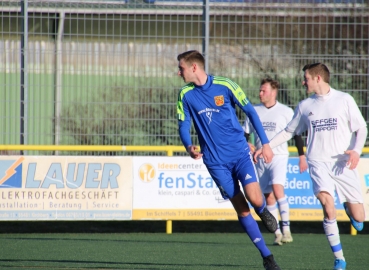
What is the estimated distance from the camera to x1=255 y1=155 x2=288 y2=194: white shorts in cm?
1047

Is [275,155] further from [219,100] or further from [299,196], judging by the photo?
[219,100]

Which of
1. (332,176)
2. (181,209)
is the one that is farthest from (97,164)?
(332,176)

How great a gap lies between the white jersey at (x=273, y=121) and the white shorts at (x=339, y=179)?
2759 millimetres

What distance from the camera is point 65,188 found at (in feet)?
37.6

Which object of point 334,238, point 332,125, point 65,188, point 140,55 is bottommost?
point 334,238

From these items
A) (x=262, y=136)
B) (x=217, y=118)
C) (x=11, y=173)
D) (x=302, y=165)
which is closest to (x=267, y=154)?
(x=262, y=136)

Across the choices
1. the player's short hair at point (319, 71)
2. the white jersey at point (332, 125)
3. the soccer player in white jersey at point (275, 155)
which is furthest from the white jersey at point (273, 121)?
the player's short hair at point (319, 71)

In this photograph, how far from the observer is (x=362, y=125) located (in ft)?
25.1

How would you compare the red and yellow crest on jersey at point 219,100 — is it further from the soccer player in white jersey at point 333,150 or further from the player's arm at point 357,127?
the player's arm at point 357,127

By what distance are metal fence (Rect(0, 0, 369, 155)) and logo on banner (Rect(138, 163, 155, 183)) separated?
50 cm

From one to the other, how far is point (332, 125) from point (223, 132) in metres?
1.23

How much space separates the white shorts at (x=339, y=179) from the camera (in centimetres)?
765

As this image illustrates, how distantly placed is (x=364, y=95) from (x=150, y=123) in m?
3.52

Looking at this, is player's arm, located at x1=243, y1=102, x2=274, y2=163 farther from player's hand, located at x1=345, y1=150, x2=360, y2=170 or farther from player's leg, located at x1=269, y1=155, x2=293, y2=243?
player's leg, located at x1=269, y1=155, x2=293, y2=243
